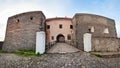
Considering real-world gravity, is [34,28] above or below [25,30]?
above

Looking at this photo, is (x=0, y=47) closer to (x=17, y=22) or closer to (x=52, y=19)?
(x=17, y=22)

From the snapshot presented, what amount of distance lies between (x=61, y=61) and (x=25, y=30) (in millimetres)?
9479

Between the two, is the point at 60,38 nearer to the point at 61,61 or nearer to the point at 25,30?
the point at 25,30

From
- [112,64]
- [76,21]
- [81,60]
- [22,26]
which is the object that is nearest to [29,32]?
[22,26]

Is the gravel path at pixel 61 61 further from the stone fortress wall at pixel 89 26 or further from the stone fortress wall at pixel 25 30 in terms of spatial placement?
the stone fortress wall at pixel 25 30

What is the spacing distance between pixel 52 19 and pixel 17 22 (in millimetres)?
4489

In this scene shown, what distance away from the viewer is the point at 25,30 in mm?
20500

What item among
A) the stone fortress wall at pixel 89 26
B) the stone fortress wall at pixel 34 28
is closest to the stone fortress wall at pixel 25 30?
the stone fortress wall at pixel 34 28

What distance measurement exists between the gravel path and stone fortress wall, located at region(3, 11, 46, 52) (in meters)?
6.14

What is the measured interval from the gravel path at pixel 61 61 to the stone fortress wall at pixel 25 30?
6.14m

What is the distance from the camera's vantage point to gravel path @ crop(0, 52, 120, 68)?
11.9 meters

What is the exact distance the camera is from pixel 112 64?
1230 centimetres

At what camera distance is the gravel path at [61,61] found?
11.9 m

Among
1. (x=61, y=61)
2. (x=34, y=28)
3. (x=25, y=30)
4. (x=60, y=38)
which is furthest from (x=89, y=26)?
(x=61, y=61)
